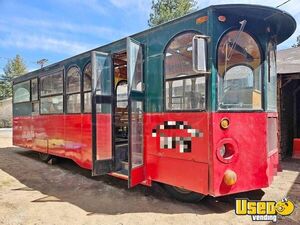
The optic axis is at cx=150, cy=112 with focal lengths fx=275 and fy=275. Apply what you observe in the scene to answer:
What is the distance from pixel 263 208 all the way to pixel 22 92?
7.99m

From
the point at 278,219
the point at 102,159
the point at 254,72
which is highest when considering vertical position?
the point at 254,72

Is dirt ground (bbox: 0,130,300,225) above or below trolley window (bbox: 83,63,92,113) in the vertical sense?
below

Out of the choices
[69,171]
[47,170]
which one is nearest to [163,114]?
[69,171]

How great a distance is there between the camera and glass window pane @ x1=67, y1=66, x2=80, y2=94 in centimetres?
617

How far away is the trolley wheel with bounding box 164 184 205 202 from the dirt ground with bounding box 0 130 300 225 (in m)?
0.09

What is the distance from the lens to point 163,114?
4312mm

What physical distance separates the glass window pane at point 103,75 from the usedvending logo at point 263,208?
2.87 metres

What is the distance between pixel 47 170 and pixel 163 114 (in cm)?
438

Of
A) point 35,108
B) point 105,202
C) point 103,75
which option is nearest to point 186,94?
point 103,75

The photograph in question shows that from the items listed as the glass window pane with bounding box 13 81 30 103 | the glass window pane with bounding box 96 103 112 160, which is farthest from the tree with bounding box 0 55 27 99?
the glass window pane with bounding box 96 103 112 160

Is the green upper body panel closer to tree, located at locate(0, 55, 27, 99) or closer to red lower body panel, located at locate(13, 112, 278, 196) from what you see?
red lower body panel, located at locate(13, 112, 278, 196)

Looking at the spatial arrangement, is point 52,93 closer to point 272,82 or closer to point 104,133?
point 104,133

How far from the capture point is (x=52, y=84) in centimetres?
720

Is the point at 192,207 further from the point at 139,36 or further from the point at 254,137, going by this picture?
the point at 139,36
